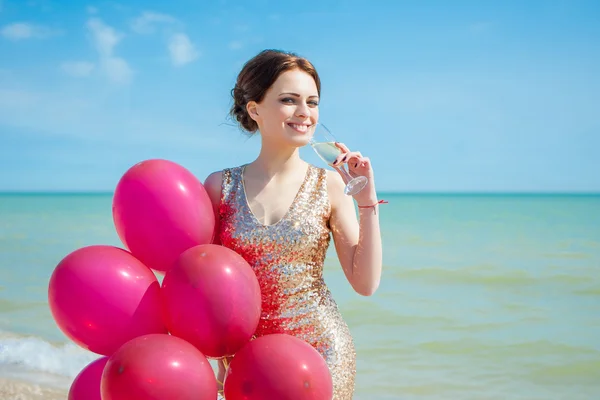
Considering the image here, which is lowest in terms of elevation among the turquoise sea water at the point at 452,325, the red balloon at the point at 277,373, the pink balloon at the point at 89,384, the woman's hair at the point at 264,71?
the turquoise sea water at the point at 452,325

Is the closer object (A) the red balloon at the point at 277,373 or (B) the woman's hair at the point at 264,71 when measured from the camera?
(A) the red balloon at the point at 277,373

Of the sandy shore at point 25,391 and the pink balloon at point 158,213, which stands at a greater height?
the pink balloon at point 158,213

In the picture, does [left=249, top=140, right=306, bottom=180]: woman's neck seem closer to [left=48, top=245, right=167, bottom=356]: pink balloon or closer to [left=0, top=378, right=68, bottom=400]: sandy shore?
[left=48, top=245, right=167, bottom=356]: pink balloon

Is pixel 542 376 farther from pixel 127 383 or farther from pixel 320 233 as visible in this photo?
pixel 127 383

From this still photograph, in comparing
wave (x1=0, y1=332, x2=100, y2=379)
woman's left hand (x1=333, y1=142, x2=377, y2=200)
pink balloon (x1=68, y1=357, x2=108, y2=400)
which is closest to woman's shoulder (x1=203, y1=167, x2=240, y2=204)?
woman's left hand (x1=333, y1=142, x2=377, y2=200)

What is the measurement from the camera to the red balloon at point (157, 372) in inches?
83.5

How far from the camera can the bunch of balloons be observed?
2.19m

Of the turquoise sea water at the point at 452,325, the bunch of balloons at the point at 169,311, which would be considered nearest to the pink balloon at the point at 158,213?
the bunch of balloons at the point at 169,311

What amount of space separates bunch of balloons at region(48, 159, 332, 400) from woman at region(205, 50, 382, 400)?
325 mm

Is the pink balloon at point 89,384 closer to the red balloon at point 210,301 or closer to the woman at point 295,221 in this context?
the red balloon at point 210,301

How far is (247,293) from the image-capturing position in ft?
7.72

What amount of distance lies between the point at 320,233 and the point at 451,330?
5029mm

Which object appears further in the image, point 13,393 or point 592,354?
point 592,354

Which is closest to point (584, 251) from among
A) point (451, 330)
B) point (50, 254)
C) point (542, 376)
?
point (451, 330)
